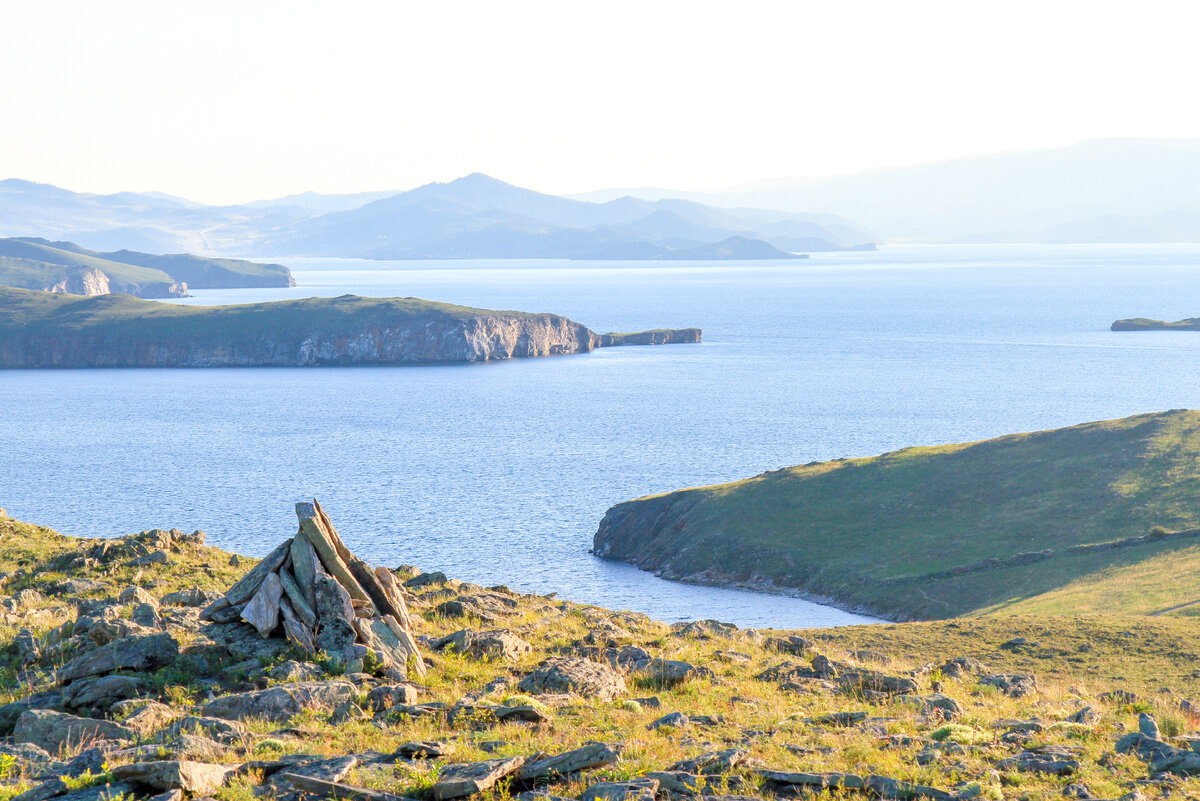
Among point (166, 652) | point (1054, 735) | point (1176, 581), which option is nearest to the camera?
point (1054, 735)

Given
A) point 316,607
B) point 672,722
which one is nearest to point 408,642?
point 316,607

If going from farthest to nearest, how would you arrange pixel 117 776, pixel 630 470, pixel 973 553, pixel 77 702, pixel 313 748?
pixel 630 470
pixel 973 553
pixel 77 702
pixel 313 748
pixel 117 776

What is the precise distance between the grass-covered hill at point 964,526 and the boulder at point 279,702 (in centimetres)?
4614

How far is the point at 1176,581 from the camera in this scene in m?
58.3

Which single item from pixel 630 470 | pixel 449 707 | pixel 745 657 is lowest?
pixel 630 470

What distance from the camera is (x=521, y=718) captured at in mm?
20750

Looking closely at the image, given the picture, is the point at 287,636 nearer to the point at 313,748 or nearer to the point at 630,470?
the point at 313,748

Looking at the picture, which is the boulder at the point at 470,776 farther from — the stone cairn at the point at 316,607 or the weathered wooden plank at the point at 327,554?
the weathered wooden plank at the point at 327,554

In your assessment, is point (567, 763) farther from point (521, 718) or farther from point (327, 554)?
point (327, 554)

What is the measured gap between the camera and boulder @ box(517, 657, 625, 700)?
23.5 m

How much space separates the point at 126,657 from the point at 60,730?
3377 mm

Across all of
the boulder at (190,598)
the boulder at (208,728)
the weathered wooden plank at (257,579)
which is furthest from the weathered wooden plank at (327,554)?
the boulder at (190,598)

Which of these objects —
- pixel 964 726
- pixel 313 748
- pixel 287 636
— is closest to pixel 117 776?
pixel 313 748

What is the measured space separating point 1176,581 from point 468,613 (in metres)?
45.3
